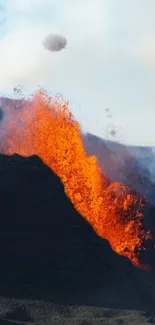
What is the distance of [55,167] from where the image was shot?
127 feet

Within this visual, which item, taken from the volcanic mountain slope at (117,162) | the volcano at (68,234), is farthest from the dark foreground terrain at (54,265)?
the volcanic mountain slope at (117,162)

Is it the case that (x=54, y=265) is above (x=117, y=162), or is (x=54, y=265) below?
below

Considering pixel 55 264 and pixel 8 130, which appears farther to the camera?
pixel 8 130

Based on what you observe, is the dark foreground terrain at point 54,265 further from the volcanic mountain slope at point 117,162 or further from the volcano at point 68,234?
the volcanic mountain slope at point 117,162

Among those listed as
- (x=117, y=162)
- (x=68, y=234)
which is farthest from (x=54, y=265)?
(x=117, y=162)

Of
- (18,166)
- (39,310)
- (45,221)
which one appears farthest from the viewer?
(18,166)

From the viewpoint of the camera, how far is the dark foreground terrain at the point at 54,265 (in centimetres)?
2619

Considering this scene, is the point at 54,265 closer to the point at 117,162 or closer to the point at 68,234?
the point at 68,234

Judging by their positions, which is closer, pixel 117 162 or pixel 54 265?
pixel 54 265

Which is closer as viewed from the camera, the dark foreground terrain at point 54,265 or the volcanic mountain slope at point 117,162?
the dark foreground terrain at point 54,265

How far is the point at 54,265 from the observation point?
30.6 meters

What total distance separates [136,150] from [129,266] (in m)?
28.6

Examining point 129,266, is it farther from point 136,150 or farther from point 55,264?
point 136,150

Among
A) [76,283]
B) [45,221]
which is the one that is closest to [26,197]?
[45,221]
